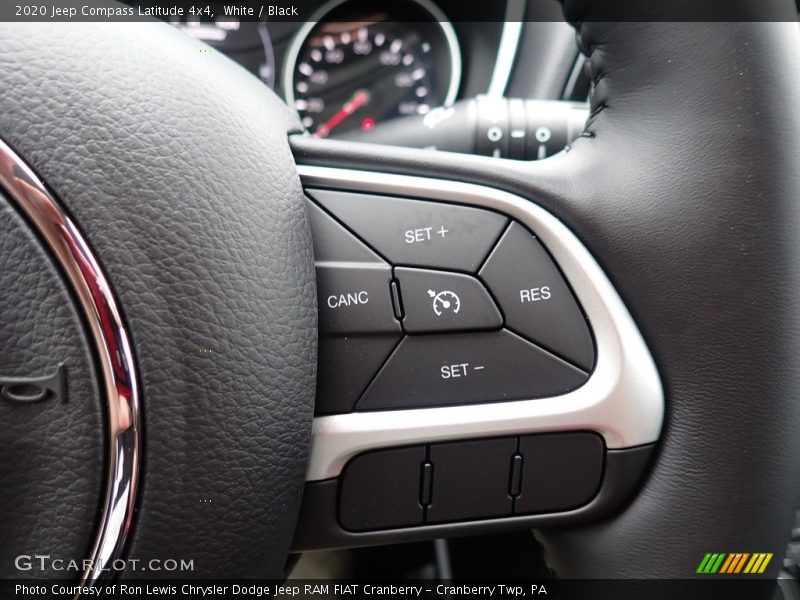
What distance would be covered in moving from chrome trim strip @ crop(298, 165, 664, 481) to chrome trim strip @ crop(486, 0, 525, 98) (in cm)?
101

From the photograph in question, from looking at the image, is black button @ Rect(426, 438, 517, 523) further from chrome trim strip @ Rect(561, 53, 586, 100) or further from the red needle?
the red needle

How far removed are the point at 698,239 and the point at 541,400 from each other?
0.20m

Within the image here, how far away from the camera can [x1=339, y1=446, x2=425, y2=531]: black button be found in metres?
0.64

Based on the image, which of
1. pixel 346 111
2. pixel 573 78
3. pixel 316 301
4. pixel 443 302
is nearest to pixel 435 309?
pixel 443 302

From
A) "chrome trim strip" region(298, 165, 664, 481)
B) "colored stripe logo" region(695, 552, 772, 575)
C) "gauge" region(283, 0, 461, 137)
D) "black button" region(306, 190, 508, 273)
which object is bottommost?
"colored stripe logo" region(695, 552, 772, 575)

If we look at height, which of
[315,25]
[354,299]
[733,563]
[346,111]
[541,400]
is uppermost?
[315,25]

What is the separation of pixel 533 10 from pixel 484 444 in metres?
1.22

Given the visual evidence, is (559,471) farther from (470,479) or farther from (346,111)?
(346,111)

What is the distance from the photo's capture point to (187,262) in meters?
0.53

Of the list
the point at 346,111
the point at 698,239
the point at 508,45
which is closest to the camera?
the point at 698,239

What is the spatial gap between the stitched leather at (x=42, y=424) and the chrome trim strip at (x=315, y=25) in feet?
4.55

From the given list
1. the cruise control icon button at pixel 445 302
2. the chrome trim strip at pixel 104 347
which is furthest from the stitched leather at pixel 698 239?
the chrome trim strip at pixel 104 347

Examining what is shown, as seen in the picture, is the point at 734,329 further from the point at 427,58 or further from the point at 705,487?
the point at 427,58

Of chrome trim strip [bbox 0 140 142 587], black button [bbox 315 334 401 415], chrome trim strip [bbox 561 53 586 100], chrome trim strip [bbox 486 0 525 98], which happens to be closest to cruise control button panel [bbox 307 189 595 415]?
black button [bbox 315 334 401 415]
